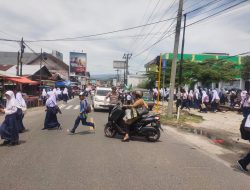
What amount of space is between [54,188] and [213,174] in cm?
337

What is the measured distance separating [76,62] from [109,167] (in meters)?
93.5

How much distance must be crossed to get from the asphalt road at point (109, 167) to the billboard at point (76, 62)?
8931 centimetres

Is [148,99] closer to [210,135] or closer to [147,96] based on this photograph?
[147,96]

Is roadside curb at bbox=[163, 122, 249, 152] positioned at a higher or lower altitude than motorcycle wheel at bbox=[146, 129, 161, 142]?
lower

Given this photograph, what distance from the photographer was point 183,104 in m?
25.0

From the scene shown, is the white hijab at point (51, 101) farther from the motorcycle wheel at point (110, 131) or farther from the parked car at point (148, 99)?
the parked car at point (148, 99)

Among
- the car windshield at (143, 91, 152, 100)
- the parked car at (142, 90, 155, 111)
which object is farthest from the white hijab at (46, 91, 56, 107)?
the car windshield at (143, 91, 152, 100)

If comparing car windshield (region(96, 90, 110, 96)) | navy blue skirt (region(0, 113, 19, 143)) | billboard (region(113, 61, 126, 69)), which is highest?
billboard (region(113, 61, 126, 69))

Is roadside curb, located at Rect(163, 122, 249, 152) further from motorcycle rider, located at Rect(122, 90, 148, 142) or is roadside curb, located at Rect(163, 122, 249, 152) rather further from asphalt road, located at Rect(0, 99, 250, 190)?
motorcycle rider, located at Rect(122, 90, 148, 142)

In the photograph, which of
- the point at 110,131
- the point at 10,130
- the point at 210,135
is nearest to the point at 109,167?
the point at 10,130

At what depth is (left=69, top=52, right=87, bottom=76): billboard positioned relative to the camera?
97.8 meters

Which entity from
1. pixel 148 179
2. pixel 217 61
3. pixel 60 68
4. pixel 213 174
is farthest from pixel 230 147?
pixel 60 68

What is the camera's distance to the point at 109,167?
699cm

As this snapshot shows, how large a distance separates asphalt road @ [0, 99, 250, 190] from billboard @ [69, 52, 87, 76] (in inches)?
3516
